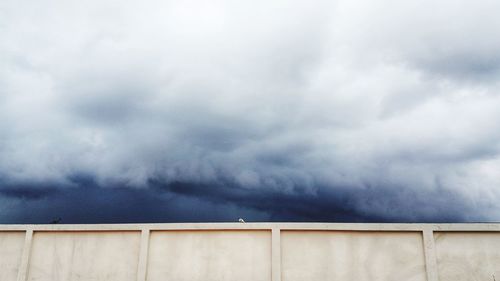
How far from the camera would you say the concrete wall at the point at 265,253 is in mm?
7473

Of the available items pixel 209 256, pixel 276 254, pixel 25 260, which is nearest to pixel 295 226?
pixel 276 254

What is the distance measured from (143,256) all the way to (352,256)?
13.6 ft

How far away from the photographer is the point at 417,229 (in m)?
7.59

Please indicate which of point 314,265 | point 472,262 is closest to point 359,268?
point 314,265

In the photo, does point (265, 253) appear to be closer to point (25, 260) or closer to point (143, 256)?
point (143, 256)

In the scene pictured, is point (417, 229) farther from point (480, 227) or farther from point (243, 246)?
point (243, 246)

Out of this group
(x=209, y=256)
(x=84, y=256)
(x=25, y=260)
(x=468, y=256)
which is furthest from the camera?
(x=25, y=260)

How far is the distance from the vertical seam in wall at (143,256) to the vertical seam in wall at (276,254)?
256 centimetres

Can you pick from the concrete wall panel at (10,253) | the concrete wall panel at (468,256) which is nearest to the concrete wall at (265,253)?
the concrete wall panel at (468,256)

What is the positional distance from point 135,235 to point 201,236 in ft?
4.63

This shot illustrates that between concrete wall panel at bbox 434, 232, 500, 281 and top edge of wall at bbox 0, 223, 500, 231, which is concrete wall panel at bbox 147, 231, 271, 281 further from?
concrete wall panel at bbox 434, 232, 500, 281

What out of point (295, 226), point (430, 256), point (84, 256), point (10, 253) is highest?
point (295, 226)

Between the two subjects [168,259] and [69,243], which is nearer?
[168,259]

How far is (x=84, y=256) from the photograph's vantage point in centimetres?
858
